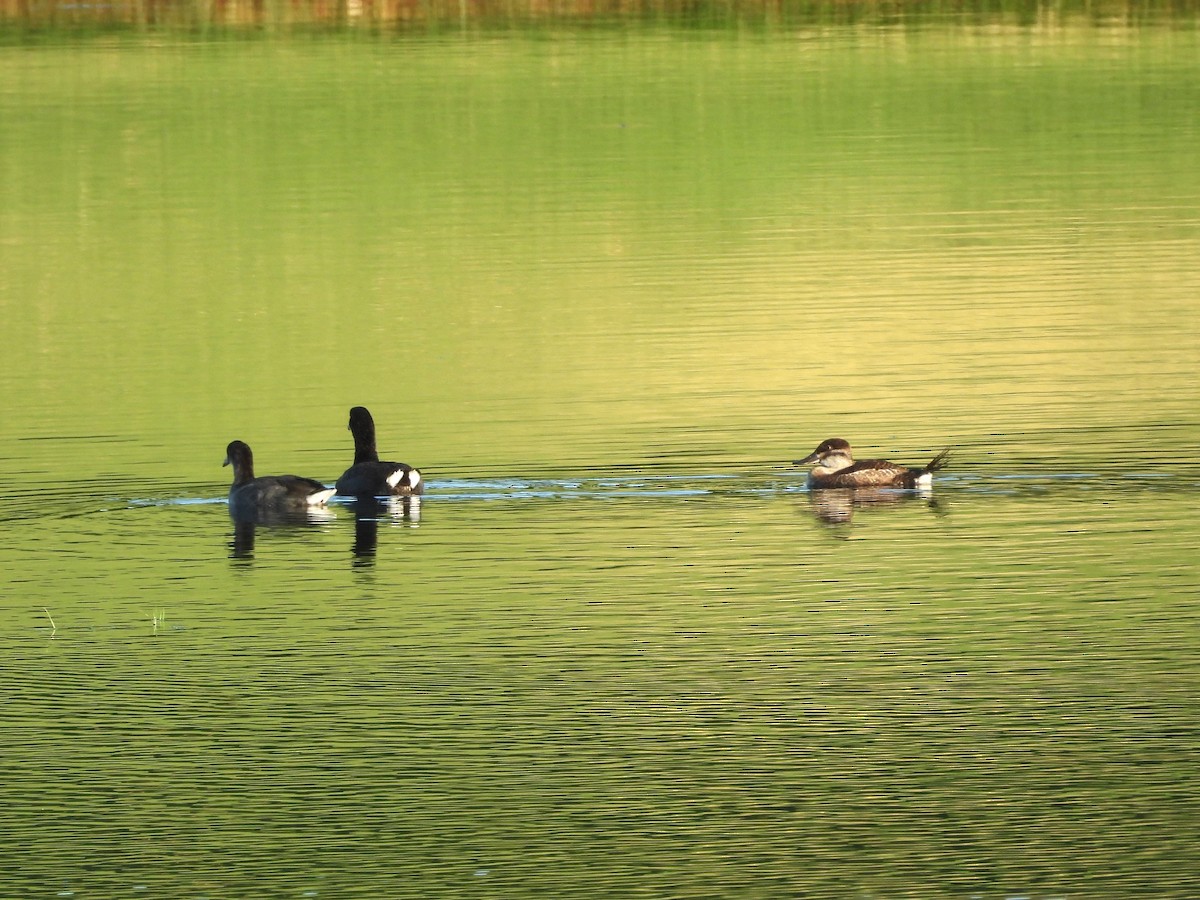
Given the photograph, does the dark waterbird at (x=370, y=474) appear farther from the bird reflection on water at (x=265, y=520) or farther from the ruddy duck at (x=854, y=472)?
the ruddy duck at (x=854, y=472)

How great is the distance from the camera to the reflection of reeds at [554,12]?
55500mm

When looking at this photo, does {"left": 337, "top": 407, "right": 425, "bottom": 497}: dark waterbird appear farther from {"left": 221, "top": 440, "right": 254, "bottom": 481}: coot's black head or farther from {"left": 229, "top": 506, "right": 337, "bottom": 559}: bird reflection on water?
{"left": 221, "top": 440, "right": 254, "bottom": 481}: coot's black head

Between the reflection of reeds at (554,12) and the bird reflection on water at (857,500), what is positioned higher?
the reflection of reeds at (554,12)

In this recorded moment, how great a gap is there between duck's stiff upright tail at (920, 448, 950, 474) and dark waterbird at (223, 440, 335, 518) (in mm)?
3884

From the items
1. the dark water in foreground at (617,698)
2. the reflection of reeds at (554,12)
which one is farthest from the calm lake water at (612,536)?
the reflection of reeds at (554,12)

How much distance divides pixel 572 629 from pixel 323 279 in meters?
16.0

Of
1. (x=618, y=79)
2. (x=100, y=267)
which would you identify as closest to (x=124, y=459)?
(x=100, y=267)

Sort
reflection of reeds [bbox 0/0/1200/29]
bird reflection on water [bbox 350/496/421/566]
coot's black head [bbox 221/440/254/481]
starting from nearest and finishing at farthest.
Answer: bird reflection on water [bbox 350/496/421/566], coot's black head [bbox 221/440/254/481], reflection of reeds [bbox 0/0/1200/29]

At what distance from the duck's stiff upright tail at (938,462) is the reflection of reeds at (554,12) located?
3765 centimetres

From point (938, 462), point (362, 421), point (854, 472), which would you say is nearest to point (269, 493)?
point (362, 421)

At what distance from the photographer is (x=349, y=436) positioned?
1989cm

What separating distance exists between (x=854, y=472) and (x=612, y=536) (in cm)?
200

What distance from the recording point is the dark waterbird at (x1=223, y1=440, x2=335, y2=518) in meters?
16.7

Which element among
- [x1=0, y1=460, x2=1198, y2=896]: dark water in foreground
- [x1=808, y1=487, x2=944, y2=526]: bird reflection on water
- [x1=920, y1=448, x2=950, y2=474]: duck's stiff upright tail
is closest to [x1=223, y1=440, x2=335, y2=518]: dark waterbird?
[x1=0, y1=460, x2=1198, y2=896]: dark water in foreground
